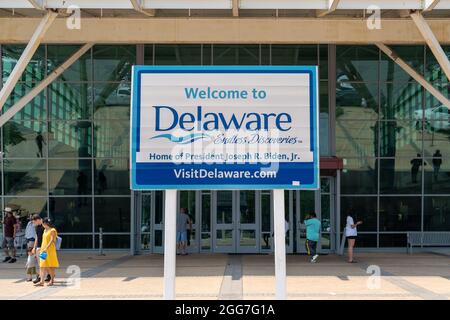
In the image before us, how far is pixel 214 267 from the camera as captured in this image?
637 inches

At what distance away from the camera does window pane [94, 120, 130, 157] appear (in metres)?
20.9

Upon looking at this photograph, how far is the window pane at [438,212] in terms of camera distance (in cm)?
2106

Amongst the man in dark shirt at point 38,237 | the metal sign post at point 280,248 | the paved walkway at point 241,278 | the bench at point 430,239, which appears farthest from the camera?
the bench at point 430,239

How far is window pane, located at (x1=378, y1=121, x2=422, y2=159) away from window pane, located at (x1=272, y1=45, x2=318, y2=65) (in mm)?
3208

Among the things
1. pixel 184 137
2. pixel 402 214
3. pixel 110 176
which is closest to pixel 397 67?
pixel 402 214

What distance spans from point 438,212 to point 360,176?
9.73 ft

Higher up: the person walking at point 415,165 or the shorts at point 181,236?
the person walking at point 415,165

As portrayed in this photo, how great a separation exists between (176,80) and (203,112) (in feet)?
1.14

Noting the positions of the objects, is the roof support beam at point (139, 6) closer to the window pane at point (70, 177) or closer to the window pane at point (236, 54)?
the window pane at point (236, 54)

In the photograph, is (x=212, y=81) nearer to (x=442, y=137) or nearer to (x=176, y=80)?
(x=176, y=80)

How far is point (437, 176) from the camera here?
21.2 metres

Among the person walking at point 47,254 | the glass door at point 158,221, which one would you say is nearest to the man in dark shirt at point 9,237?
the glass door at point 158,221

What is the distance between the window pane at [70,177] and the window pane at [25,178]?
278mm

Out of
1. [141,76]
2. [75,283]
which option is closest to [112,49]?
[75,283]
